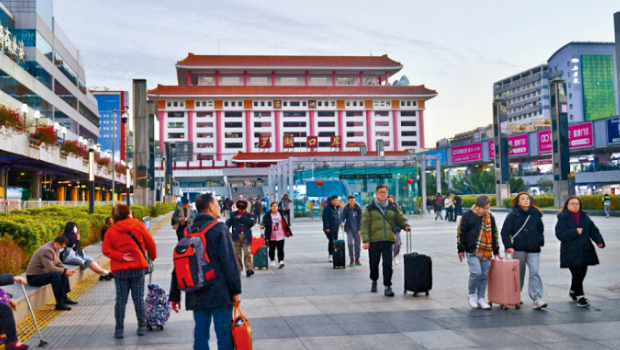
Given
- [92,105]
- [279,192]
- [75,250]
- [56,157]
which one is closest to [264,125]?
[92,105]

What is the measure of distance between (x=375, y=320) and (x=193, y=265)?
3363 millimetres

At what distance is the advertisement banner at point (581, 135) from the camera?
62.0 meters

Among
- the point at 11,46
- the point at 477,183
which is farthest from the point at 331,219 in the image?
the point at 477,183

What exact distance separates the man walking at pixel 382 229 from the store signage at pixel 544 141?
60.6 m

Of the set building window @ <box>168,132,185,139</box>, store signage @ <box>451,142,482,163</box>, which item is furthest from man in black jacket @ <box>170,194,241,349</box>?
building window @ <box>168,132,185,139</box>

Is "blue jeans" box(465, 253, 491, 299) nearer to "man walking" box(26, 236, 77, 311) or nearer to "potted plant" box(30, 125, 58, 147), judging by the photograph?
"man walking" box(26, 236, 77, 311)

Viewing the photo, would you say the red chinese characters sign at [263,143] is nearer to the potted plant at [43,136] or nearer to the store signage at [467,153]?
the store signage at [467,153]

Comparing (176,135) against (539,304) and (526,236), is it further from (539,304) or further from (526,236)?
(539,304)

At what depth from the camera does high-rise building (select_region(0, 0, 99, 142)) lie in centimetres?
4397

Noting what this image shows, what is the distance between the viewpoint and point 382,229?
926 centimetres

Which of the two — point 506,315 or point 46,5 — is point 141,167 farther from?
point 506,315

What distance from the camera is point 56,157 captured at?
33.9 m

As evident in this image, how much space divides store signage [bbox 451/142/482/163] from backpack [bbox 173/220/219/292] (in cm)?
7320

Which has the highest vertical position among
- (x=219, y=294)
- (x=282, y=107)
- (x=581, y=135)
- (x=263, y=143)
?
(x=282, y=107)
